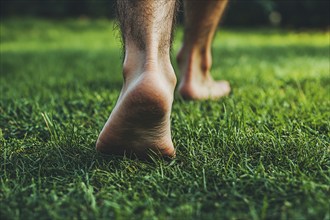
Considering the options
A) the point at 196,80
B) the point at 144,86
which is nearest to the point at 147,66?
the point at 144,86

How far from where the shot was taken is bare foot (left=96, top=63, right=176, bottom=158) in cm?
111

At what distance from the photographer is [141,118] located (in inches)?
44.7

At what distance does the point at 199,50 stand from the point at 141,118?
1158 mm

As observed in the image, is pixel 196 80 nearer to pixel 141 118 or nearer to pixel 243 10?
pixel 141 118

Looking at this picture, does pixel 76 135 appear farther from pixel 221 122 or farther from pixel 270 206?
pixel 270 206

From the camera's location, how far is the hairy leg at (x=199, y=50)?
2.09 metres

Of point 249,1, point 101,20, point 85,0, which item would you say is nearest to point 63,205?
point 249,1

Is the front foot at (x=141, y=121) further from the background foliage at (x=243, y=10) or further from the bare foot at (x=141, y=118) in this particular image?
the background foliage at (x=243, y=10)

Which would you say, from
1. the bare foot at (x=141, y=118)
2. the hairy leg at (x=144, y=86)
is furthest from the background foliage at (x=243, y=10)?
the bare foot at (x=141, y=118)

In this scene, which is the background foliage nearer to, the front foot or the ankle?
the ankle

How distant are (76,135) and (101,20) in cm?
1100

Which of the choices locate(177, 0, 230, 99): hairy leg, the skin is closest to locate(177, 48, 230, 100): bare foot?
locate(177, 0, 230, 99): hairy leg

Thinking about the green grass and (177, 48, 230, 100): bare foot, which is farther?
(177, 48, 230, 100): bare foot

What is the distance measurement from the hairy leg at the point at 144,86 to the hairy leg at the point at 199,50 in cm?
82
